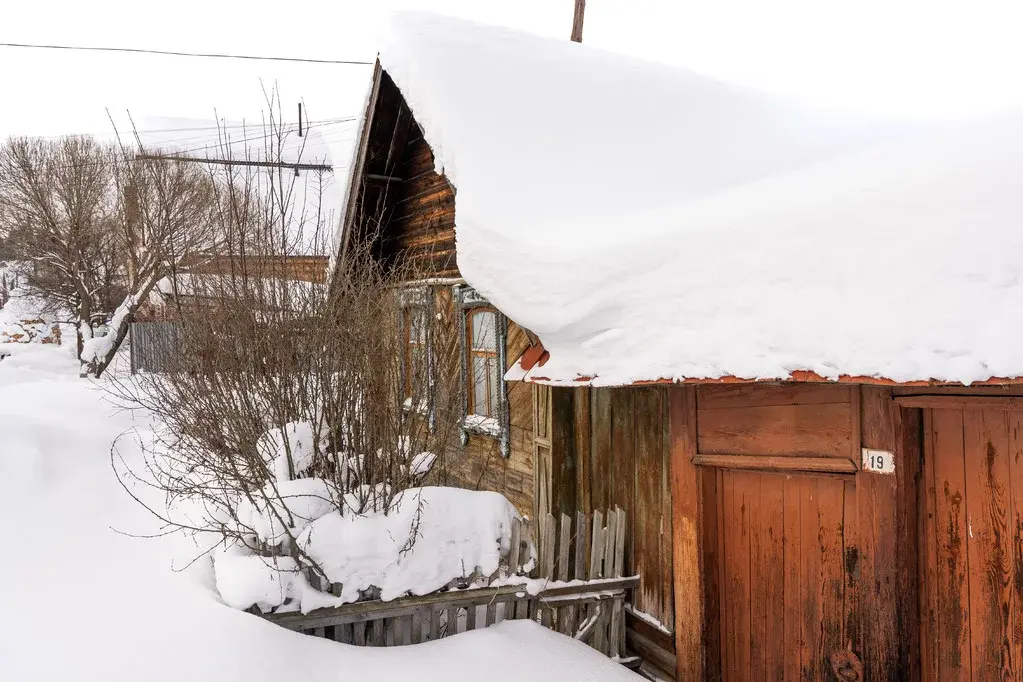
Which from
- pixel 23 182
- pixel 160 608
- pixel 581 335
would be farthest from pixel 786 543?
pixel 23 182

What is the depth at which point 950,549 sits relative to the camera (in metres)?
3.34

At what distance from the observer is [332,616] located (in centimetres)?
420

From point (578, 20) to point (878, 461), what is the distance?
10.2m

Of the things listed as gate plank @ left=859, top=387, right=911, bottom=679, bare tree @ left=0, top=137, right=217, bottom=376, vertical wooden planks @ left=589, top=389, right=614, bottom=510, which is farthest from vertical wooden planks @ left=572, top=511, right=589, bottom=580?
bare tree @ left=0, top=137, right=217, bottom=376

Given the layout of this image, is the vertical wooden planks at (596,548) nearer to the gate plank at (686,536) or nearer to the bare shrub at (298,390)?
the gate plank at (686,536)

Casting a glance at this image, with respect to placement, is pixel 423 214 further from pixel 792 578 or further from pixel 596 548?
pixel 792 578

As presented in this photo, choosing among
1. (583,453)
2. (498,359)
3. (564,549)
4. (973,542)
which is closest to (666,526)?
(564,549)

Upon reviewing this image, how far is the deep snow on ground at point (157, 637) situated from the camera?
347 centimetres

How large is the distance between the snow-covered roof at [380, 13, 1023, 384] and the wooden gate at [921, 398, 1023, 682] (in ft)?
2.26

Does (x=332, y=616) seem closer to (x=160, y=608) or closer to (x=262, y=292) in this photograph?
(x=160, y=608)

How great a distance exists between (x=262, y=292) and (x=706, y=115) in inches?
165

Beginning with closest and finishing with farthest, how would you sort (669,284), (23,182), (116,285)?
(669,284), (23,182), (116,285)

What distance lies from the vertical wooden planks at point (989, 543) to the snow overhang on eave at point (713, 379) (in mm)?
280

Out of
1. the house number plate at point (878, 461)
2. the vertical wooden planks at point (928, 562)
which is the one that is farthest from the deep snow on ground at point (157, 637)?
the house number plate at point (878, 461)
